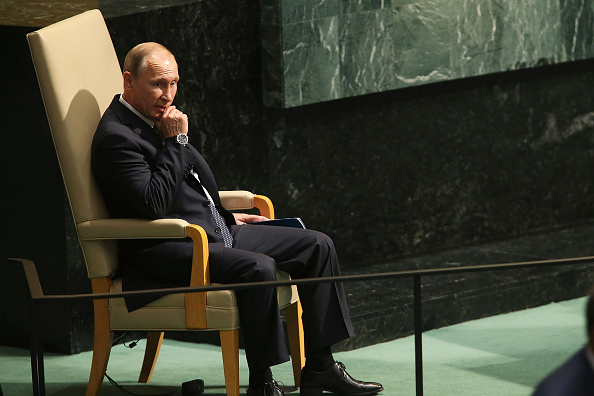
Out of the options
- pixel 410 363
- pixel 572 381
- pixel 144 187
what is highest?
pixel 572 381

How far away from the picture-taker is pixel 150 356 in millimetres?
4348

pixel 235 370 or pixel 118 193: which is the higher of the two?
pixel 118 193

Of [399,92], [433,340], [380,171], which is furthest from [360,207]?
[433,340]

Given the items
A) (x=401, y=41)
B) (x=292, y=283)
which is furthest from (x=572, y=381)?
(x=401, y=41)

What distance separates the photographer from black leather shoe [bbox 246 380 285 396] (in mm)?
3768

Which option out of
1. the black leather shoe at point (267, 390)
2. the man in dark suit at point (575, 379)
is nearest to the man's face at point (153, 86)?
the black leather shoe at point (267, 390)

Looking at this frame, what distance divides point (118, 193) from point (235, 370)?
69 cm

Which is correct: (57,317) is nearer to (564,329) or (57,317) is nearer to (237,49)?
(237,49)

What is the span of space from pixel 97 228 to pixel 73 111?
15.8 inches

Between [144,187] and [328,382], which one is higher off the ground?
[144,187]

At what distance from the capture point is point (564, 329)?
5137 millimetres

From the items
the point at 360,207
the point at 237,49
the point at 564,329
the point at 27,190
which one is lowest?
the point at 564,329

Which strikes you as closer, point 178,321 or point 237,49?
point 178,321

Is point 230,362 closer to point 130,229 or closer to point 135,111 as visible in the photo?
point 130,229
